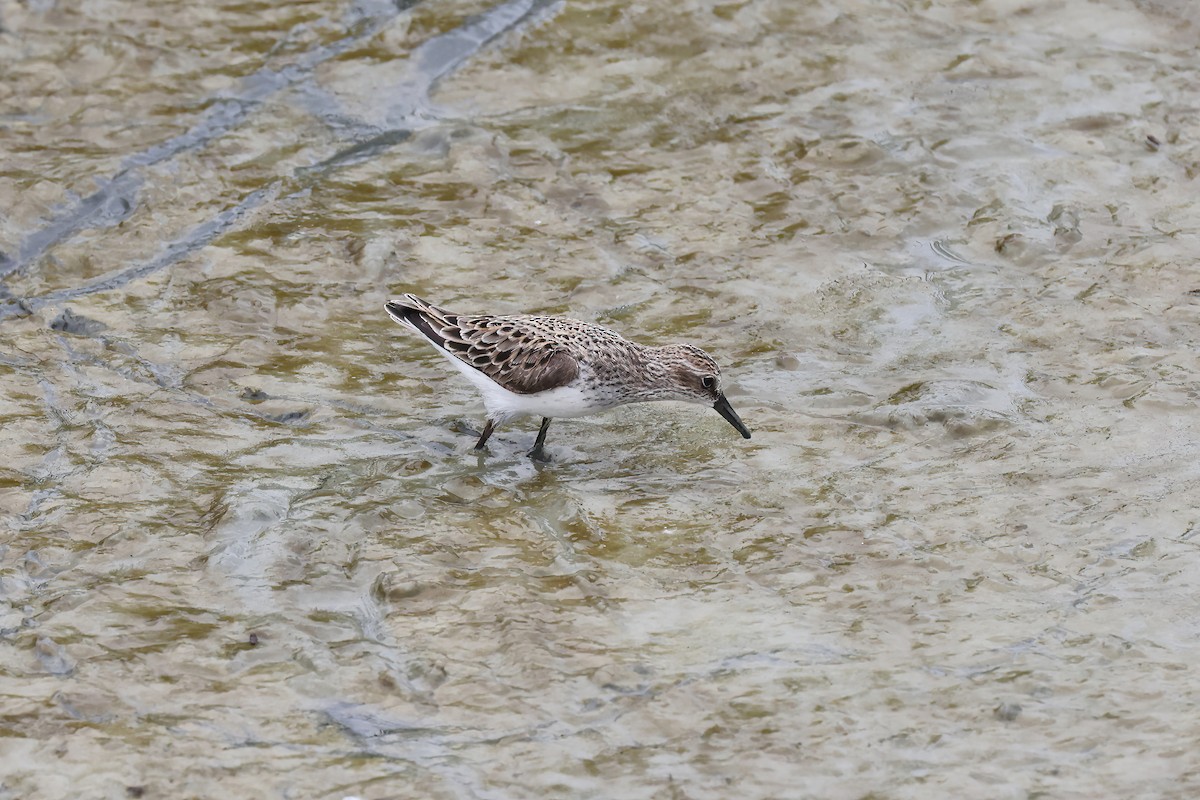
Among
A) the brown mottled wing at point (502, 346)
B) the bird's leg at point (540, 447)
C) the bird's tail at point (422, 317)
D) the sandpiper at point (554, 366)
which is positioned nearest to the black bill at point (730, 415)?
the sandpiper at point (554, 366)

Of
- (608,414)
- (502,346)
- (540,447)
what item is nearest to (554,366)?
(502,346)

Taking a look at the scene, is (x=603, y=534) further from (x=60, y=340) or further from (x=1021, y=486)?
(x=60, y=340)

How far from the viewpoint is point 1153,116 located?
497 inches

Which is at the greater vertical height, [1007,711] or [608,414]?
[1007,711]

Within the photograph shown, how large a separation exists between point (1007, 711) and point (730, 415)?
3.01 meters

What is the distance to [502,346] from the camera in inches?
362

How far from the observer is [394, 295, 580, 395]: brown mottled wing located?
8992mm

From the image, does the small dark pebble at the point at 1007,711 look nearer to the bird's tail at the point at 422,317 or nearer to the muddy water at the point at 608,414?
the muddy water at the point at 608,414

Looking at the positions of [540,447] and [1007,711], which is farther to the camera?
[540,447]

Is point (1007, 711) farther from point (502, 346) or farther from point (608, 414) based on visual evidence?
point (608, 414)

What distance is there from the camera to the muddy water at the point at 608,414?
682cm

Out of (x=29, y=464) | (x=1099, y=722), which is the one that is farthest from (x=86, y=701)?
(x=1099, y=722)

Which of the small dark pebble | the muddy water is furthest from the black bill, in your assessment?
the small dark pebble

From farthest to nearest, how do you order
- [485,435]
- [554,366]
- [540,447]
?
[540,447], [485,435], [554,366]
